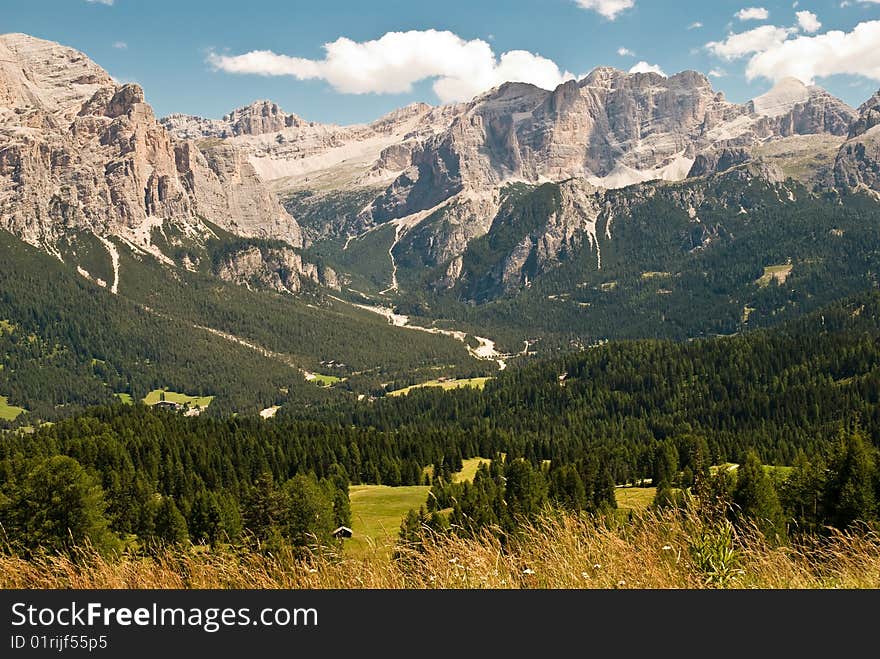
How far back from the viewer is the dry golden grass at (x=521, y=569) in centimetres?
1338

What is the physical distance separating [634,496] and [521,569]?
87182 mm

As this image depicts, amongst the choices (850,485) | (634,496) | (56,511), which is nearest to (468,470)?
(634,496)

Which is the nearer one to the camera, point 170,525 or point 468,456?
point 170,525

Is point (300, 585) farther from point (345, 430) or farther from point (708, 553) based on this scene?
point (345, 430)

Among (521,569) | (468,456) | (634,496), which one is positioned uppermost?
(521,569)

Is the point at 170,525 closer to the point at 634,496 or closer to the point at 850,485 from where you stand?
the point at 850,485

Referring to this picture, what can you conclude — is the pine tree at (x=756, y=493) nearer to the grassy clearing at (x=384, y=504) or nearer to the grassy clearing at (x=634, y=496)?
the grassy clearing at (x=634, y=496)

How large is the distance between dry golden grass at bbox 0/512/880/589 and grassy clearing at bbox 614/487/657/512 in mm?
71506

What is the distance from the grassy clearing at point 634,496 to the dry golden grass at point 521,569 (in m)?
71.5

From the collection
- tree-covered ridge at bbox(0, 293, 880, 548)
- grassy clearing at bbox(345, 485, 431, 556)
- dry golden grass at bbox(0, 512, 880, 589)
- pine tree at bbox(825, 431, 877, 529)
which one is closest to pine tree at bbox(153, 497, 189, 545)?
tree-covered ridge at bbox(0, 293, 880, 548)

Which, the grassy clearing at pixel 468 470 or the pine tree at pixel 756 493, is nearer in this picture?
the pine tree at pixel 756 493

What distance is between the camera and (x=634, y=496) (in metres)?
96.4

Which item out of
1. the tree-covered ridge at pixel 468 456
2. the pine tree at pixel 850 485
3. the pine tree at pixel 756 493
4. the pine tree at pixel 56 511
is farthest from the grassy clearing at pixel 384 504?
the pine tree at pixel 850 485

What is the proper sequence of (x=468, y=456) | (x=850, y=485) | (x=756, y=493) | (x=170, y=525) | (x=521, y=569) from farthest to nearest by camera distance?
(x=468, y=456), (x=170, y=525), (x=756, y=493), (x=850, y=485), (x=521, y=569)
